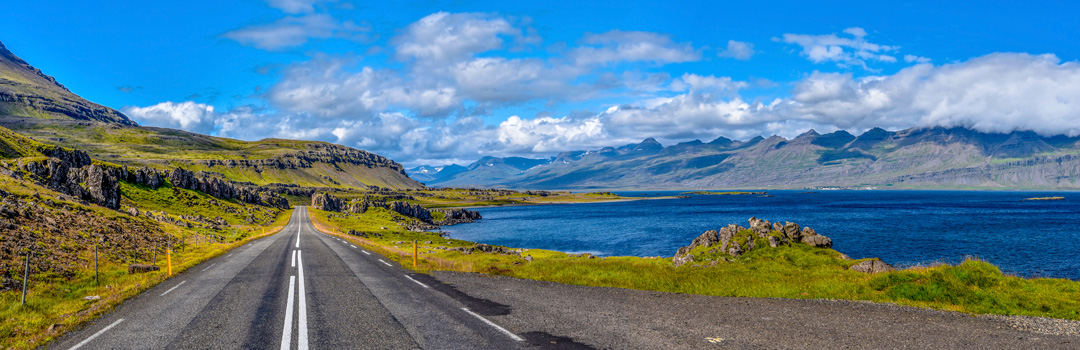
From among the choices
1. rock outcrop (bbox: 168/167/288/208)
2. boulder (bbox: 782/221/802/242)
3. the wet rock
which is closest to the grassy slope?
boulder (bbox: 782/221/802/242)

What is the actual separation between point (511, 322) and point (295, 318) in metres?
6.51

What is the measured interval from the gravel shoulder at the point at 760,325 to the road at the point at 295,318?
188 centimetres

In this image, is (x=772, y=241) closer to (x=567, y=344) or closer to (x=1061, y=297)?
(x=1061, y=297)

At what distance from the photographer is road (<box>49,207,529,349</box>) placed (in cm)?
1238

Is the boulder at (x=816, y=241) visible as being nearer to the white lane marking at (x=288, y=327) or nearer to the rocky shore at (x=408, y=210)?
the white lane marking at (x=288, y=327)

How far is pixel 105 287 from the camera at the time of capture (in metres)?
22.9

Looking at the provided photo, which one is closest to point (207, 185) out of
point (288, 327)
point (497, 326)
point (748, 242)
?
point (748, 242)

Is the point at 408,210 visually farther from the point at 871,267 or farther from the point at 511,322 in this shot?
the point at 511,322

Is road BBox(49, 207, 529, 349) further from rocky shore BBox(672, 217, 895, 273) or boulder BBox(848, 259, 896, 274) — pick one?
boulder BBox(848, 259, 896, 274)

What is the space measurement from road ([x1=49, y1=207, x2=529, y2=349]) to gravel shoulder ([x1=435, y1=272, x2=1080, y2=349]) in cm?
188

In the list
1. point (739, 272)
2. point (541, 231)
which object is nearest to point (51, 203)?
point (739, 272)

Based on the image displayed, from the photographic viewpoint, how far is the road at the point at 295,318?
12383mm

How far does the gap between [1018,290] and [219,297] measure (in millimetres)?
29393

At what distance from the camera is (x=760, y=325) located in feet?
45.6
